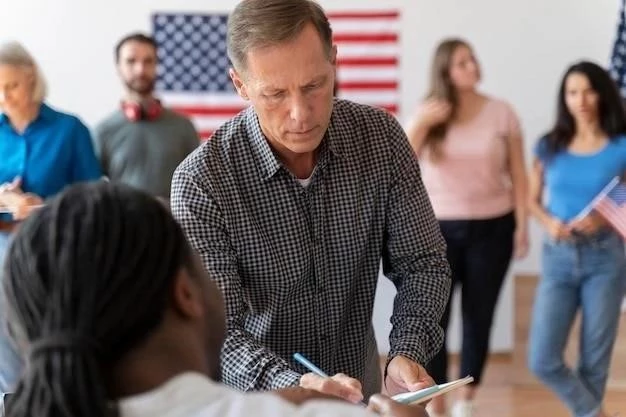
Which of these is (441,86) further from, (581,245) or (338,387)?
(338,387)

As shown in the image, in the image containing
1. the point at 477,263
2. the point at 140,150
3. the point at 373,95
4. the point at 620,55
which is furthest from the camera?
the point at 373,95

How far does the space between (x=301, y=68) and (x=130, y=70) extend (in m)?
3.10

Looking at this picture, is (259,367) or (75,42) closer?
(259,367)

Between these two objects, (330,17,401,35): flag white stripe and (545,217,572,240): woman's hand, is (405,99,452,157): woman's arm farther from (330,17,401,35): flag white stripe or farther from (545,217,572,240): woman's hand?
(330,17,401,35): flag white stripe

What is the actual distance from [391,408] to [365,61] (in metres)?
4.62

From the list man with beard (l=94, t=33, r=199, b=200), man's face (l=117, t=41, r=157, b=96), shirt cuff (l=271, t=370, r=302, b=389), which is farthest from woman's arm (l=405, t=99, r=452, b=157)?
shirt cuff (l=271, t=370, r=302, b=389)

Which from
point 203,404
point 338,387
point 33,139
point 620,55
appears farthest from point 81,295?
point 620,55

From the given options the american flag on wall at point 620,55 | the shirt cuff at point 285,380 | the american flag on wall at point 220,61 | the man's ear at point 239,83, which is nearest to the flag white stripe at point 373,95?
the american flag on wall at point 220,61

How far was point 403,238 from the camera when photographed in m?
2.00

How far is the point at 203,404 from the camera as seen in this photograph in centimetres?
107

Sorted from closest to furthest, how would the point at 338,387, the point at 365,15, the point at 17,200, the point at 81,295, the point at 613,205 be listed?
the point at 81,295 → the point at 338,387 → the point at 17,200 → the point at 613,205 → the point at 365,15

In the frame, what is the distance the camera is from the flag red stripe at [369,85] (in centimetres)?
591

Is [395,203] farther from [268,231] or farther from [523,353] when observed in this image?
[523,353]

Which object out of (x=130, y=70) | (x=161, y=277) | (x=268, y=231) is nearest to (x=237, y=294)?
(x=268, y=231)
